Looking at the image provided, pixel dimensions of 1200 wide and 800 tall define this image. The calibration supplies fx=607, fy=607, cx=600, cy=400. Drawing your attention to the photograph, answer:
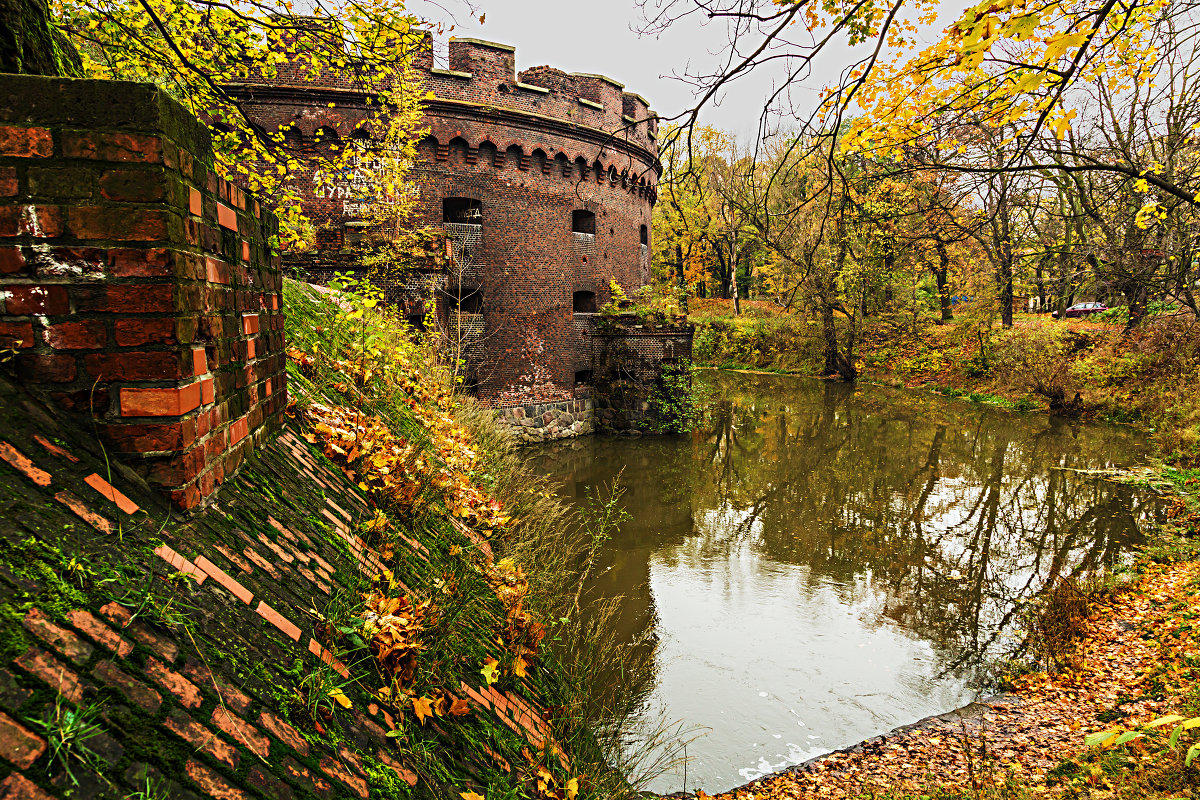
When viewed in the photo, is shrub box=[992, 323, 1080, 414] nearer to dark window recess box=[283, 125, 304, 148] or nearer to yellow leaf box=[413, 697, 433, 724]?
yellow leaf box=[413, 697, 433, 724]

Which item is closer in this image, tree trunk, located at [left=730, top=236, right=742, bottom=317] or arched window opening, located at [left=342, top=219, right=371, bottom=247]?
arched window opening, located at [left=342, top=219, right=371, bottom=247]

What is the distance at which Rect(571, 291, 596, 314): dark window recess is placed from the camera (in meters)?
16.5

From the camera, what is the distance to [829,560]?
8422mm

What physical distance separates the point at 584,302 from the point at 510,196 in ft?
11.3

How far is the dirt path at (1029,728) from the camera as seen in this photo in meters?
4.37

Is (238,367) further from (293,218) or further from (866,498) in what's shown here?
(866,498)

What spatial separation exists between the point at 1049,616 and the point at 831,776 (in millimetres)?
3566

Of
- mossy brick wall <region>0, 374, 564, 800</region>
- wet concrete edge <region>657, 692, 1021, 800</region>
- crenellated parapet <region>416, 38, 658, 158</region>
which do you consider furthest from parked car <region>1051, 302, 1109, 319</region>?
mossy brick wall <region>0, 374, 564, 800</region>

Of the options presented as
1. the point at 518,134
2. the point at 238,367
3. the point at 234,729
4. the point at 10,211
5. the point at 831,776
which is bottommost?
the point at 831,776

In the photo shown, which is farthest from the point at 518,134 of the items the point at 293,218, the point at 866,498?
the point at 866,498

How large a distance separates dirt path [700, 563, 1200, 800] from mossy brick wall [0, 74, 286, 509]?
4.37 meters

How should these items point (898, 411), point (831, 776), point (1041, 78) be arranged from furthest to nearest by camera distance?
point (898, 411) < point (831, 776) < point (1041, 78)

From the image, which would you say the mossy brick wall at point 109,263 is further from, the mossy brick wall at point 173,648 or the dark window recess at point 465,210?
the dark window recess at point 465,210

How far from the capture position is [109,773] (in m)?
1.02
